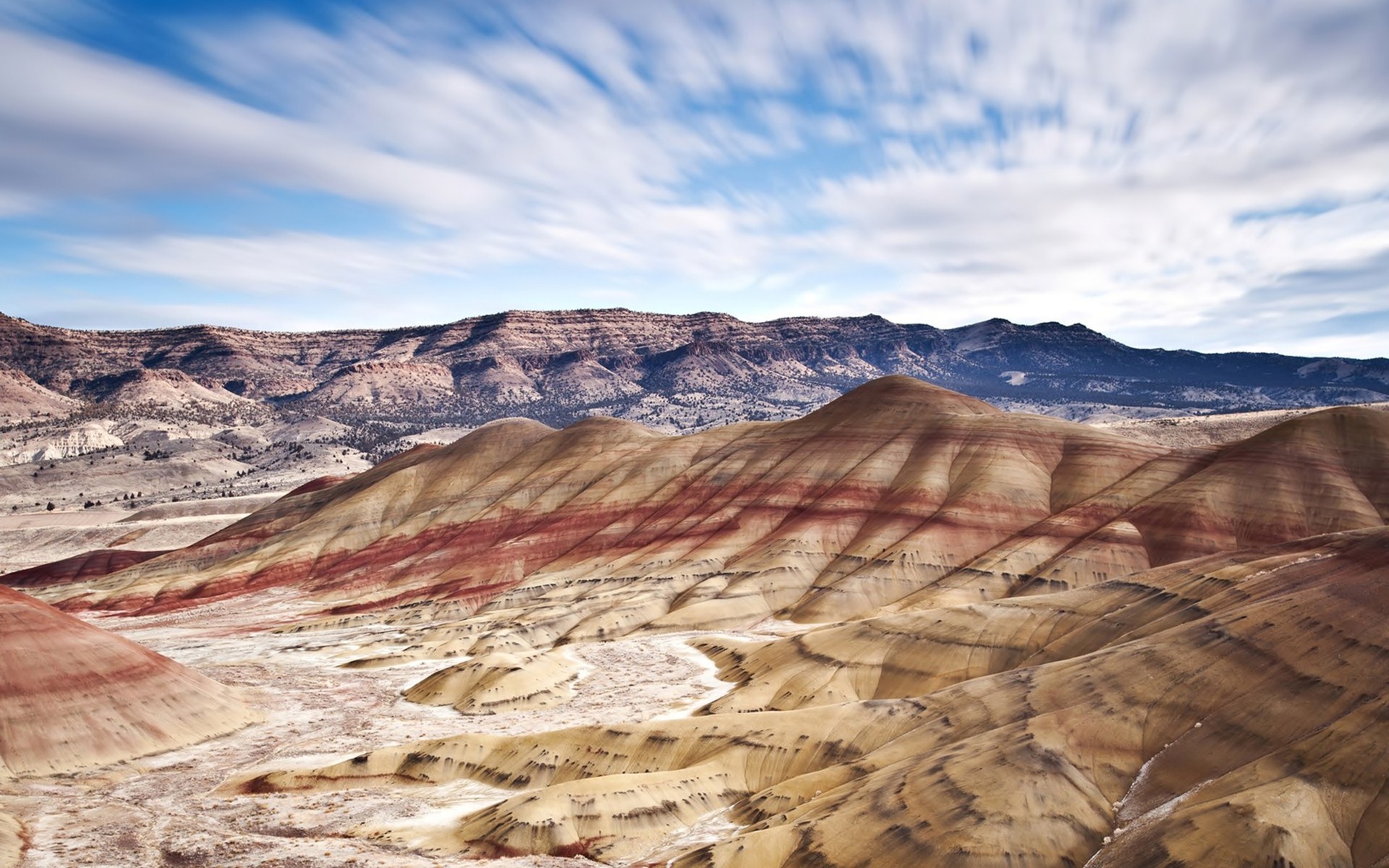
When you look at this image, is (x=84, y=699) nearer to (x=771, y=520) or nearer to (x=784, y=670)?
(x=784, y=670)

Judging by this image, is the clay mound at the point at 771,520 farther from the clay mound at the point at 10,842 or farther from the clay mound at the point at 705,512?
the clay mound at the point at 10,842

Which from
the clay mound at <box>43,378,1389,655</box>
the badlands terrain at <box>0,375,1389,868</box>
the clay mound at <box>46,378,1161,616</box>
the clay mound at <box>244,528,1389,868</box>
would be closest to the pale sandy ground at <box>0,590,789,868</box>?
the badlands terrain at <box>0,375,1389,868</box>

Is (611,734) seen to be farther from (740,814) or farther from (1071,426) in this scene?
(1071,426)

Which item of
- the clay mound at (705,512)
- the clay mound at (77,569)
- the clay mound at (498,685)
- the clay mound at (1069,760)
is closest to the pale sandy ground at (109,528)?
the clay mound at (77,569)

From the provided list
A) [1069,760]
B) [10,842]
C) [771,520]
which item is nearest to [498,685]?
[10,842]

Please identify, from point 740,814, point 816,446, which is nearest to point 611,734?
point 740,814

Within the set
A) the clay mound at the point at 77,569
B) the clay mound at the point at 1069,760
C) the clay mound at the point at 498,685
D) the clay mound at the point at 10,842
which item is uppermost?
the clay mound at the point at 1069,760
